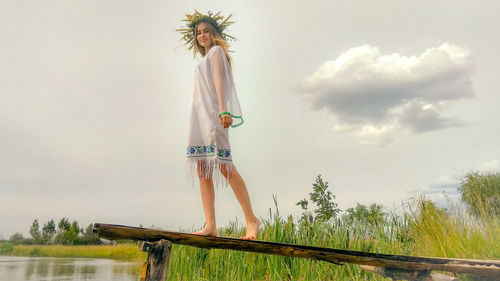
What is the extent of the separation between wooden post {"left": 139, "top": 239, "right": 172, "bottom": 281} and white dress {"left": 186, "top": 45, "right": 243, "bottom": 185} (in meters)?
0.81

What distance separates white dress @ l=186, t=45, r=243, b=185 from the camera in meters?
3.63

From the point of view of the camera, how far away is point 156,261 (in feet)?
10.0

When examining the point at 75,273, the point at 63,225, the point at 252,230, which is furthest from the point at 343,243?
the point at 63,225

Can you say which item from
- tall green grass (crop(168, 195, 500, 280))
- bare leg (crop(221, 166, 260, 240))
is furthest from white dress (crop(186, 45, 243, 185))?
tall green grass (crop(168, 195, 500, 280))

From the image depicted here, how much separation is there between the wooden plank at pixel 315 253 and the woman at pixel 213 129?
11.6 inches

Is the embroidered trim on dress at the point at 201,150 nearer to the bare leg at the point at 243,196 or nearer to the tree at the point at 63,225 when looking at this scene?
the bare leg at the point at 243,196

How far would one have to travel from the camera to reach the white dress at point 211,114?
3.63 meters

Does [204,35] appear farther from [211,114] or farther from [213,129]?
[213,129]

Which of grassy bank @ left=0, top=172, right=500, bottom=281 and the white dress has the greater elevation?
the white dress

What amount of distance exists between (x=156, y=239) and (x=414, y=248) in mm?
6323

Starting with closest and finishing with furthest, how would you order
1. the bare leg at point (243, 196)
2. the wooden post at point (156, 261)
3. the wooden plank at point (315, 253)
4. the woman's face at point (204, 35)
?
the wooden post at point (156, 261) → the wooden plank at point (315, 253) → the bare leg at point (243, 196) → the woman's face at point (204, 35)

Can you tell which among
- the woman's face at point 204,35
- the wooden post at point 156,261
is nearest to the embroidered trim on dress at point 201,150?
the wooden post at point 156,261

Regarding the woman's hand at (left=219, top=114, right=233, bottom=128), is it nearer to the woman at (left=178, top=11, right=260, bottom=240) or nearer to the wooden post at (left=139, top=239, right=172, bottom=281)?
→ the woman at (left=178, top=11, right=260, bottom=240)

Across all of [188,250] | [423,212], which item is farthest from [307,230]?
[423,212]
